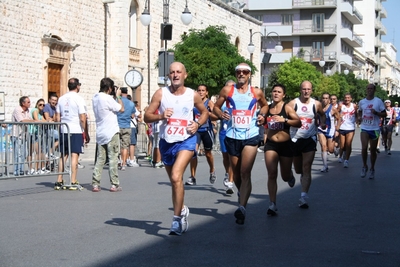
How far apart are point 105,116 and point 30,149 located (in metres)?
1.45

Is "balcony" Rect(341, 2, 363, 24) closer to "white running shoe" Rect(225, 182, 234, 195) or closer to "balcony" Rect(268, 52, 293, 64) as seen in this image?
"balcony" Rect(268, 52, 293, 64)

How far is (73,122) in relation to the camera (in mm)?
12891

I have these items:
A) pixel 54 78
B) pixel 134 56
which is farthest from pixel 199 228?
pixel 134 56

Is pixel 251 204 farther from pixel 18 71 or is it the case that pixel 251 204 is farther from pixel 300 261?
pixel 18 71

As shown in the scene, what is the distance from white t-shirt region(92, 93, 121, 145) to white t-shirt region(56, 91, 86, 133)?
0.31 meters

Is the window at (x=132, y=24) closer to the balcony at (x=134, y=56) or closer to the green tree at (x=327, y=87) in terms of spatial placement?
the balcony at (x=134, y=56)

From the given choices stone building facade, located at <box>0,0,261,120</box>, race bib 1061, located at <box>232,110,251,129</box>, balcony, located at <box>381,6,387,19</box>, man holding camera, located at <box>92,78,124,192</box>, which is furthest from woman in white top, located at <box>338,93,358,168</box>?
balcony, located at <box>381,6,387,19</box>

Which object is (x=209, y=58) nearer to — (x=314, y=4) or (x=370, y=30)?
(x=314, y=4)

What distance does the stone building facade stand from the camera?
2608 cm

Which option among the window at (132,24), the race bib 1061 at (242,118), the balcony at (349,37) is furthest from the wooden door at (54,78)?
the balcony at (349,37)

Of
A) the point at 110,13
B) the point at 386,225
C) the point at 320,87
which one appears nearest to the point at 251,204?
the point at 386,225

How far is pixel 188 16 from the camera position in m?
25.4

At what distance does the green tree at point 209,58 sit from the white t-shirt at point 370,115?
722 inches

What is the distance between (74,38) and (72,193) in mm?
19717
